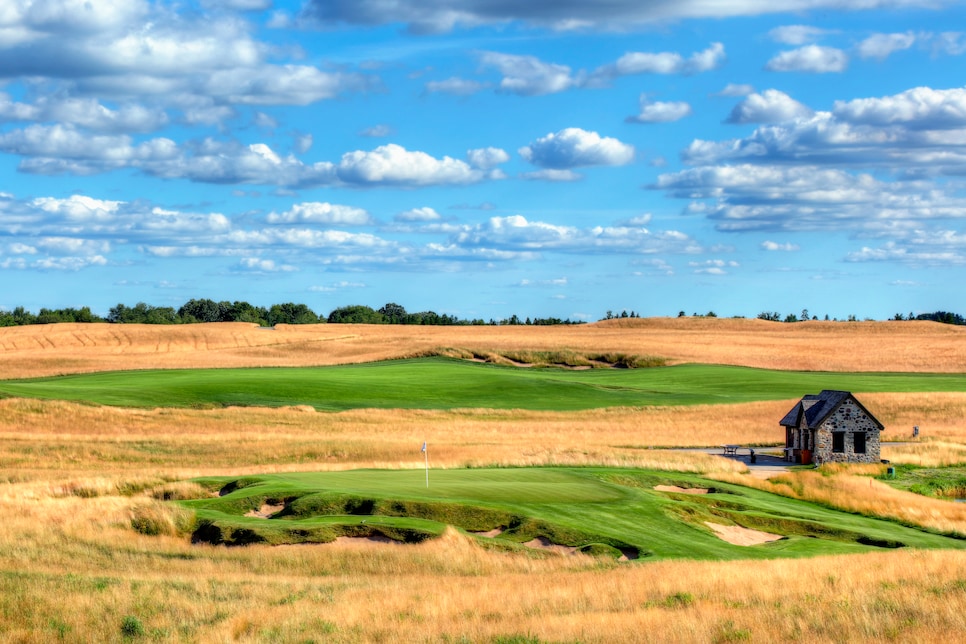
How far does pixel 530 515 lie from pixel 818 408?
35114 mm

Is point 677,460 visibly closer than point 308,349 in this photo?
Yes

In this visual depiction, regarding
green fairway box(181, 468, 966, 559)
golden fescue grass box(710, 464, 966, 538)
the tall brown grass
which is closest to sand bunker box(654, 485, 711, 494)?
green fairway box(181, 468, 966, 559)

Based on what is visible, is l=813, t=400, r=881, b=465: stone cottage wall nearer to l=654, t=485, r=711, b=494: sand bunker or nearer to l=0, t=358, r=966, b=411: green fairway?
l=654, t=485, r=711, b=494: sand bunker

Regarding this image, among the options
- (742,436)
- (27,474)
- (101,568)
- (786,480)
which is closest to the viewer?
(101,568)

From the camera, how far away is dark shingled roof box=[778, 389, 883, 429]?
57.7 metres

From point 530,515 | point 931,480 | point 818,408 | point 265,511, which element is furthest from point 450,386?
point 530,515

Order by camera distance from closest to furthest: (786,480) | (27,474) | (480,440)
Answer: (27,474) < (786,480) < (480,440)

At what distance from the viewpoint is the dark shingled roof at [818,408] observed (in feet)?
189

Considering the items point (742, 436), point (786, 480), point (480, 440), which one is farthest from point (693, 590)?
point (742, 436)

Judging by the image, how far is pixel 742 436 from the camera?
67.1 m

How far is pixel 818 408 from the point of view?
193 feet

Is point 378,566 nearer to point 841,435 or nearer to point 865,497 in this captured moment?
point 865,497

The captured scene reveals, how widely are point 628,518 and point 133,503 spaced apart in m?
14.0

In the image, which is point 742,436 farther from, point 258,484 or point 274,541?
point 274,541
